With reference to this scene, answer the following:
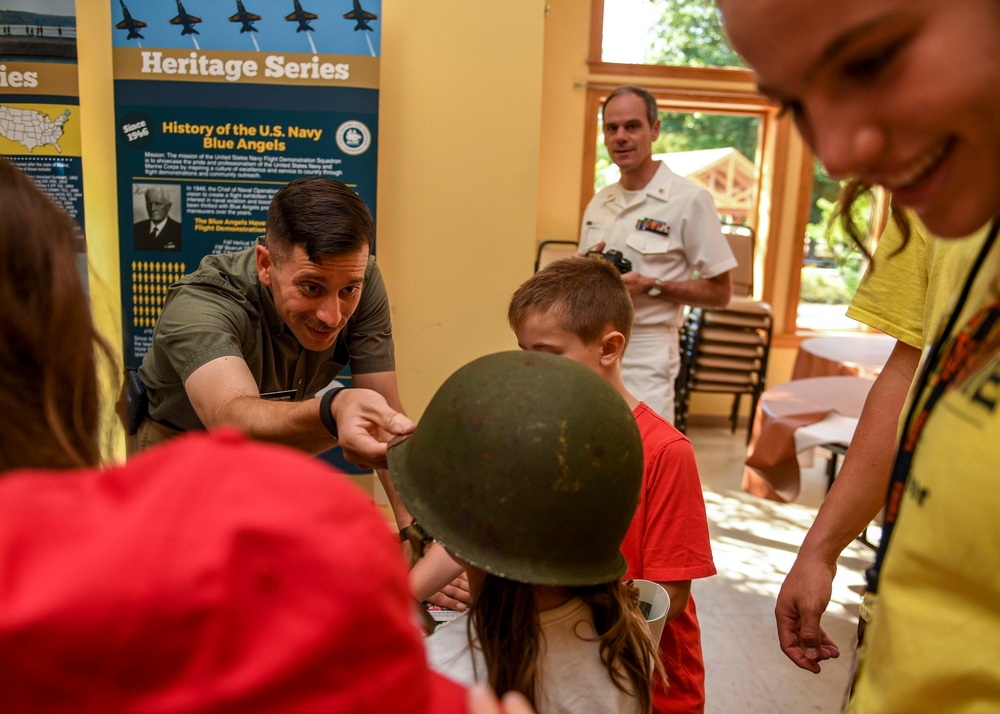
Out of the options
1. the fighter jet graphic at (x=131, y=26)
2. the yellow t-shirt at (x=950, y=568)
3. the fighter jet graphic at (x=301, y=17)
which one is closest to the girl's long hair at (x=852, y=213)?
the yellow t-shirt at (x=950, y=568)

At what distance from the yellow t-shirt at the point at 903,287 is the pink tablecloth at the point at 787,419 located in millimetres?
2419

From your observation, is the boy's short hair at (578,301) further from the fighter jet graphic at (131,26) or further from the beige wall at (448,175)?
the fighter jet graphic at (131,26)

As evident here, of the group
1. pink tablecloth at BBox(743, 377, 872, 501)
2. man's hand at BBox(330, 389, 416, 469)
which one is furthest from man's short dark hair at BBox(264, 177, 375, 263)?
pink tablecloth at BBox(743, 377, 872, 501)

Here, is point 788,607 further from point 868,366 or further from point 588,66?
point 588,66

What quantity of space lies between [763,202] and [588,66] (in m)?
1.89

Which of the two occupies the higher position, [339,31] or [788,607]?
[339,31]

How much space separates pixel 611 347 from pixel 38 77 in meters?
3.46

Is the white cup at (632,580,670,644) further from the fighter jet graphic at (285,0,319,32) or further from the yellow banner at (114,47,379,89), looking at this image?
the fighter jet graphic at (285,0,319,32)

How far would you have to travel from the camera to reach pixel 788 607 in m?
1.40

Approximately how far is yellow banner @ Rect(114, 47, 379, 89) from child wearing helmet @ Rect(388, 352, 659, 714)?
3090mm

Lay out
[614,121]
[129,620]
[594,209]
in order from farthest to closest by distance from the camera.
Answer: [594,209] → [614,121] → [129,620]

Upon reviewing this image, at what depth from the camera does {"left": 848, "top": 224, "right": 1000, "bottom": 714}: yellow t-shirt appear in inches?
23.8

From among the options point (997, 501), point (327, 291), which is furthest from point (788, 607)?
point (327, 291)

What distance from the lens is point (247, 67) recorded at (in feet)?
12.7
